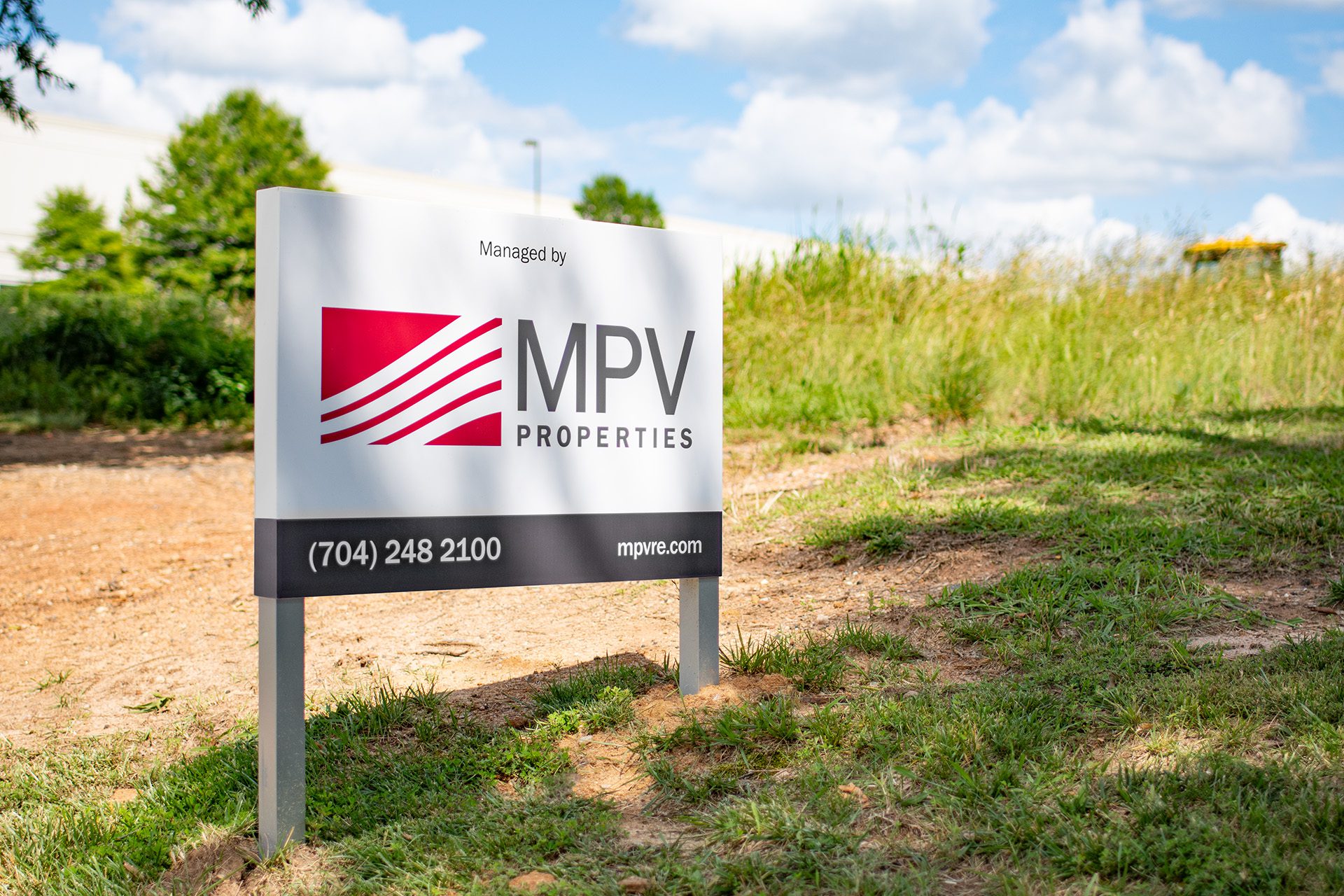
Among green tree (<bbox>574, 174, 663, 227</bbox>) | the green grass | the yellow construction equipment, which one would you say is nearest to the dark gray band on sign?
the green grass

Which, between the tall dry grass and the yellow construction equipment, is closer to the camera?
the tall dry grass

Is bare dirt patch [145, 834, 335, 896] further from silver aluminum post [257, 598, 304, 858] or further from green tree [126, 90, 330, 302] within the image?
green tree [126, 90, 330, 302]

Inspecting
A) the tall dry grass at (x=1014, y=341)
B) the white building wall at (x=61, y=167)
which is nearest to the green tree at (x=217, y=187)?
the white building wall at (x=61, y=167)

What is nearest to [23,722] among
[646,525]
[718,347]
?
[646,525]

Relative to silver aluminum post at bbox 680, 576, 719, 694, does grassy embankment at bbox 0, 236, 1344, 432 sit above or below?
above

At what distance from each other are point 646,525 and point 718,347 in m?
0.62

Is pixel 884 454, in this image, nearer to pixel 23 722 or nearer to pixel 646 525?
pixel 646 525

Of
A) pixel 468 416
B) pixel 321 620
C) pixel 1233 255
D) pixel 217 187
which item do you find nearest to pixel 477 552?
pixel 468 416

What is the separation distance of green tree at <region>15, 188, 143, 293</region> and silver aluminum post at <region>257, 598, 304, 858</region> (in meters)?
31.5

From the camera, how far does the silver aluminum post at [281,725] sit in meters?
2.56

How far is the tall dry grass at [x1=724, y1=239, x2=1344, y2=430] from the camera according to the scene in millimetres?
8109

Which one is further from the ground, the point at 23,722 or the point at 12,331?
the point at 12,331

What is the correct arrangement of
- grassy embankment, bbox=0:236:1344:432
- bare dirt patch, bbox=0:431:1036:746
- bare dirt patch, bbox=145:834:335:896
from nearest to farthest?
1. bare dirt patch, bbox=145:834:335:896
2. bare dirt patch, bbox=0:431:1036:746
3. grassy embankment, bbox=0:236:1344:432

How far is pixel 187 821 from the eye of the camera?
269cm
